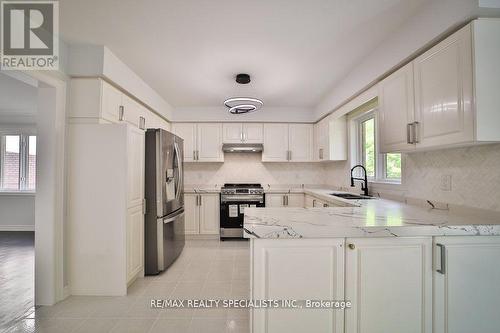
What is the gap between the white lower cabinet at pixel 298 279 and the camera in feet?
3.90

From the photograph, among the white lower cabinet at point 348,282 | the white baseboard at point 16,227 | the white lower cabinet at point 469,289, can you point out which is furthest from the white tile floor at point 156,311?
the white baseboard at point 16,227

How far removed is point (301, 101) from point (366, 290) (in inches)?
128

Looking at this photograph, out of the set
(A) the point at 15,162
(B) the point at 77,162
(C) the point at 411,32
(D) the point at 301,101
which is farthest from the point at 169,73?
(A) the point at 15,162

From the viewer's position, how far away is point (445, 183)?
5.79 ft

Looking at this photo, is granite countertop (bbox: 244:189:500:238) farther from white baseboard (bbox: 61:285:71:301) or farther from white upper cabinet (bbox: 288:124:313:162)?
white upper cabinet (bbox: 288:124:313:162)

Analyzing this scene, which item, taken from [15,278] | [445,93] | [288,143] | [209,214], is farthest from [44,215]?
[288,143]

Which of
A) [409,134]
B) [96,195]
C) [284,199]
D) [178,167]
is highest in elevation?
[409,134]

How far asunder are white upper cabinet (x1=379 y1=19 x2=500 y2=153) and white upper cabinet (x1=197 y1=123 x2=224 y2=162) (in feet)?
9.91

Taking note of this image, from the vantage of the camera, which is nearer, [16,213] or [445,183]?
[445,183]

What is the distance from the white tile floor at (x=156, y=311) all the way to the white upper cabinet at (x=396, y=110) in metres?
1.95

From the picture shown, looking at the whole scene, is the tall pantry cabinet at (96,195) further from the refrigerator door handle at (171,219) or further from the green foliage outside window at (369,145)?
the green foliage outside window at (369,145)

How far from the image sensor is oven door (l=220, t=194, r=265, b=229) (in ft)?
12.9

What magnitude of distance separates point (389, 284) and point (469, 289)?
0.45 metres

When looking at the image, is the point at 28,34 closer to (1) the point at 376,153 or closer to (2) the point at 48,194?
(2) the point at 48,194
